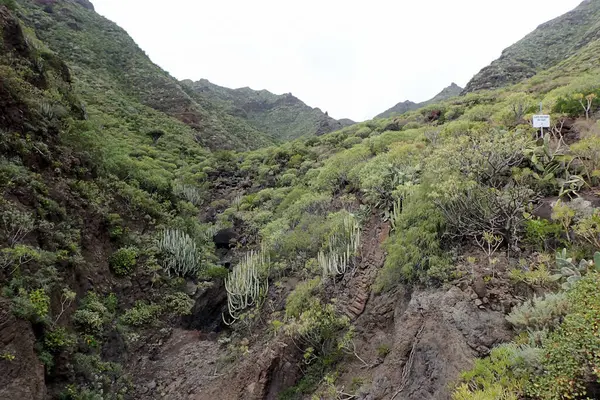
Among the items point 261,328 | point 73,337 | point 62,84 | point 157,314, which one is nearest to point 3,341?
point 73,337

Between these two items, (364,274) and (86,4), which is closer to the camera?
(364,274)

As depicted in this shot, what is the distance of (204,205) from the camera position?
2100cm

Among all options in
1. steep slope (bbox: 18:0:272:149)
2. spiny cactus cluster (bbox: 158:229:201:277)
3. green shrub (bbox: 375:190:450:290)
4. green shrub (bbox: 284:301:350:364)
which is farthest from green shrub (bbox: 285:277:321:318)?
steep slope (bbox: 18:0:272:149)

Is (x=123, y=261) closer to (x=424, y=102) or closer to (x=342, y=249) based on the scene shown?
(x=342, y=249)

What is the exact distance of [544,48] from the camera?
133ft

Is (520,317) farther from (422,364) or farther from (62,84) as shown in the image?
(62,84)

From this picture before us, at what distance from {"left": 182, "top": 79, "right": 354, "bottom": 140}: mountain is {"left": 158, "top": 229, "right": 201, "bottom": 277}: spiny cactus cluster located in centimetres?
3148

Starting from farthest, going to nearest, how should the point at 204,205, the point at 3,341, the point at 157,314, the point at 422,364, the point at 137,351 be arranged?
the point at 204,205
the point at 157,314
the point at 137,351
the point at 3,341
the point at 422,364

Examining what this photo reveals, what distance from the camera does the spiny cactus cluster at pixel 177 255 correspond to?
12094 millimetres

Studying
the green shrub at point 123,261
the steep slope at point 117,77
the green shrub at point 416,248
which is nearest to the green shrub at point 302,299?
the green shrub at point 416,248

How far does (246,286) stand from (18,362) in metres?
5.78

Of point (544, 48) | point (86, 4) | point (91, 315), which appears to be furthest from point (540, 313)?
point (86, 4)

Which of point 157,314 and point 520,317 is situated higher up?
point 520,317

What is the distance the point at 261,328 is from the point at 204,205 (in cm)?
1284
